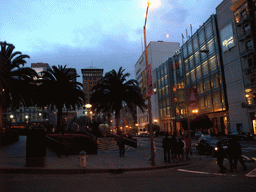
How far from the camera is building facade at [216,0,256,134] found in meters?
40.8

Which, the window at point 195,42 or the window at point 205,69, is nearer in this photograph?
the window at point 205,69

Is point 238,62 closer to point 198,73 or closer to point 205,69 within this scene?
point 205,69

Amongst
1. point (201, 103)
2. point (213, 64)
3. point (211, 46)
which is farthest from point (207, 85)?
point (211, 46)

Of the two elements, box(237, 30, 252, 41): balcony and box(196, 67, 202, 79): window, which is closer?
box(237, 30, 252, 41): balcony

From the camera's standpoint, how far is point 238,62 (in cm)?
4328

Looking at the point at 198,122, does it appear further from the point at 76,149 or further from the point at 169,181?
the point at 169,181

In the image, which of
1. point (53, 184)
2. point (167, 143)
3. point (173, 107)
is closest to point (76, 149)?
point (167, 143)

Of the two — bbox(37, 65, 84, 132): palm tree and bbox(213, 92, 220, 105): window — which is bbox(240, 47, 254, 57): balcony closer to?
bbox(213, 92, 220, 105): window

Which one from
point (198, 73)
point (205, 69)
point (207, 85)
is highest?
point (205, 69)

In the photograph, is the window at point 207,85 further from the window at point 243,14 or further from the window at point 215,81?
the window at point 243,14

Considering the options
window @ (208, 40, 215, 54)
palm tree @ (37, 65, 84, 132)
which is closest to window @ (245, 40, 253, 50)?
window @ (208, 40, 215, 54)

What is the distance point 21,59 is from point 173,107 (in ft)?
161

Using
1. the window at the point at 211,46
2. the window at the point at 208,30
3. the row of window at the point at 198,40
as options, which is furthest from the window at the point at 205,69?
the window at the point at 208,30

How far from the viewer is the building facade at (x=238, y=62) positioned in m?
40.8
